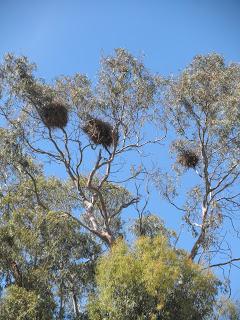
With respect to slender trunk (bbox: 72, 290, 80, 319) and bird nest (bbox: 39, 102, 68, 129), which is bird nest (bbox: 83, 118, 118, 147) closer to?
bird nest (bbox: 39, 102, 68, 129)

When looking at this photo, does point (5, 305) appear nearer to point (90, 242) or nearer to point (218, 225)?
point (90, 242)

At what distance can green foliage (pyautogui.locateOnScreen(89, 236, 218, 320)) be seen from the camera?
35.6 feet

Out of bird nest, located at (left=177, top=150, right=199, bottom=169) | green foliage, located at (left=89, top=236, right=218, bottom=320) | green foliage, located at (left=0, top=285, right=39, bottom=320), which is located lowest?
green foliage, located at (left=0, top=285, right=39, bottom=320)

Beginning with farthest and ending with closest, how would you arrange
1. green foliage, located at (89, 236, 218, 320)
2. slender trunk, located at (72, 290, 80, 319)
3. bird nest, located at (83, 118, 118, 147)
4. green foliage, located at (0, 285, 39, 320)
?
bird nest, located at (83, 118, 118, 147)
slender trunk, located at (72, 290, 80, 319)
green foliage, located at (0, 285, 39, 320)
green foliage, located at (89, 236, 218, 320)

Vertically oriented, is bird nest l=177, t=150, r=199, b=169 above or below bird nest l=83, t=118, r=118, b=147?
above

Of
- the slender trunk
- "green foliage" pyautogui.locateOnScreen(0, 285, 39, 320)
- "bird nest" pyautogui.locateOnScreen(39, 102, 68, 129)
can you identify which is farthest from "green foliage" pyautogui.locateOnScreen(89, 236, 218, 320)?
"bird nest" pyautogui.locateOnScreen(39, 102, 68, 129)

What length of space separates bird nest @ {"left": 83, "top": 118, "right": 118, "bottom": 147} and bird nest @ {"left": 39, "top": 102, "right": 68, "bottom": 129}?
1.64 ft

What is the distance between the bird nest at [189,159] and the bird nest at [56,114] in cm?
276

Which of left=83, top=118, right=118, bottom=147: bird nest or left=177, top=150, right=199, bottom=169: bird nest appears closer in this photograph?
left=83, top=118, right=118, bottom=147: bird nest

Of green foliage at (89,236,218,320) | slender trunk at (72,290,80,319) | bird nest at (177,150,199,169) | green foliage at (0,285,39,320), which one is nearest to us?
green foliage at (89,236,218,320)

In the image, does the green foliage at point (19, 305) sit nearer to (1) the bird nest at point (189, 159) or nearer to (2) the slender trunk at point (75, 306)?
Answer: (2) the slender trunk at point (75, 306)

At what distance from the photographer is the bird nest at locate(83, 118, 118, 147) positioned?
1422 centimetres

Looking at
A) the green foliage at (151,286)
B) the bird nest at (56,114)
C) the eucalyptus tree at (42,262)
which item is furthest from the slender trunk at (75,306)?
the bird nest at (56,114)

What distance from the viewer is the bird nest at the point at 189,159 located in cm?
1483
